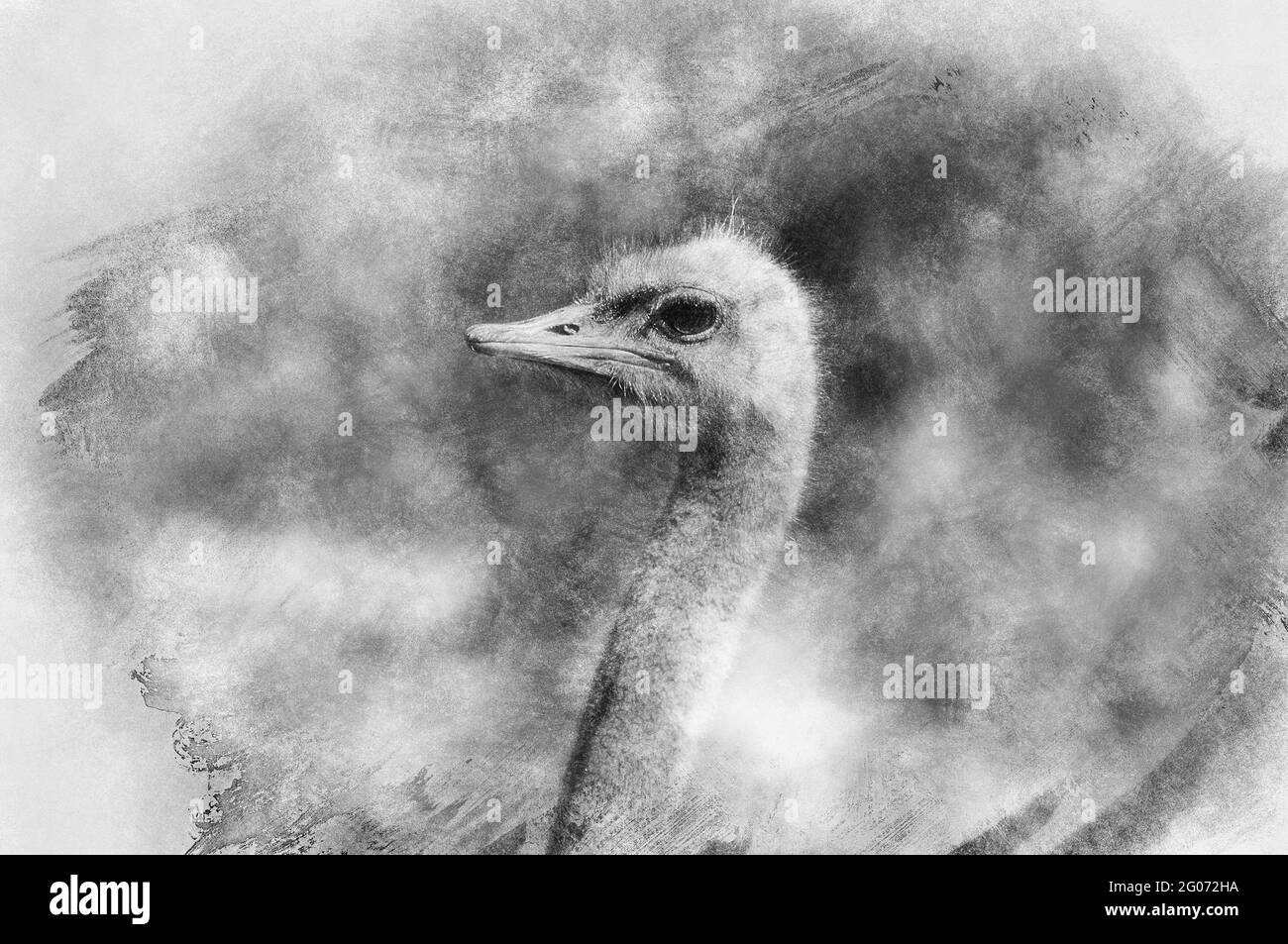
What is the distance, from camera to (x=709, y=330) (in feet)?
10.1

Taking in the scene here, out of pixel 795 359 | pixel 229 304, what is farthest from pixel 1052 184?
pixel 229 304

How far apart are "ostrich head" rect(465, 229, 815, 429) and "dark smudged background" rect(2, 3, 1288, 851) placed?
0.10 meters

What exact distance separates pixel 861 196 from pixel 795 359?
1.58ft

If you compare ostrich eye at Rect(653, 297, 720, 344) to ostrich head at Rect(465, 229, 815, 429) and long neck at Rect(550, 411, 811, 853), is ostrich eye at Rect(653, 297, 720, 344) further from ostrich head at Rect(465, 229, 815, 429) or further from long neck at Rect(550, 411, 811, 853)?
long neck at Rect(550, 411, 811, 853)

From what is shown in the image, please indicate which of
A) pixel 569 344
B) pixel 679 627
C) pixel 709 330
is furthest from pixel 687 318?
pixel 679 627

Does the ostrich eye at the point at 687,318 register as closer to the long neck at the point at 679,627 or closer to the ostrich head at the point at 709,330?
the ostrich head at the point at 709,330

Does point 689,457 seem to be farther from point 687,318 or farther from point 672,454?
point 687,318

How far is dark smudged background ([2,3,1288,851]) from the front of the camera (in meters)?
3.10

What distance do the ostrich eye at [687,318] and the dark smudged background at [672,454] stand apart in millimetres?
205

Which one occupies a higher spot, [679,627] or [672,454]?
[672,454]

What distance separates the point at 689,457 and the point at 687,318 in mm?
365

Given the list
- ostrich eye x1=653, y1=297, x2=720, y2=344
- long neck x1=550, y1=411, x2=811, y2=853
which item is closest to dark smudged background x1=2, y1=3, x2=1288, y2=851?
long neck x1=550, y1=411, x2=811, y2=853

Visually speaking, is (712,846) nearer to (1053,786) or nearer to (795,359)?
(1053,786)

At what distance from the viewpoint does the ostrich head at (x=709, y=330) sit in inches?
120
